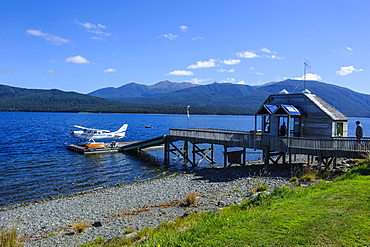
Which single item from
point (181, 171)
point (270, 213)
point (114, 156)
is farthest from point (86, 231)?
point (114, 156)

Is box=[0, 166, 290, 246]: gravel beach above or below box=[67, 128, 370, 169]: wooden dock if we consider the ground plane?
below

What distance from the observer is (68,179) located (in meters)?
26.3

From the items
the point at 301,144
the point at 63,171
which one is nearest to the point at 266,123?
the point at 301,144

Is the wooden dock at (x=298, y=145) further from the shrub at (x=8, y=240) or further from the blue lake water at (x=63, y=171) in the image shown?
the shrub at (x=8, y=240)

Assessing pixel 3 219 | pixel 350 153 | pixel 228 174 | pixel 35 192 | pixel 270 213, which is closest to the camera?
pixel 270 213

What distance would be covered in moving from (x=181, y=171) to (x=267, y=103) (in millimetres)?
10370

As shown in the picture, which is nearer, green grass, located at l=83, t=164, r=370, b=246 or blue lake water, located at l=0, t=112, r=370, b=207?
green grass, located at l=83, t=164, r=370, b=246

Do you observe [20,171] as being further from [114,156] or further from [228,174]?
[228,174]

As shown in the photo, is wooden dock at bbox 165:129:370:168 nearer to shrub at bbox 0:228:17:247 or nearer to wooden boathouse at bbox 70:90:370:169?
wooden boathouse at bbox 70:90:370:169

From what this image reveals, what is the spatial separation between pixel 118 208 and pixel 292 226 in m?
10.8

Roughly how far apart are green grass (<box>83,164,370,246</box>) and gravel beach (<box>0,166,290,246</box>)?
2.76 m

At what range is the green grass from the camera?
690 centimetres

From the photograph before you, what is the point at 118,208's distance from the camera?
53.6 feet

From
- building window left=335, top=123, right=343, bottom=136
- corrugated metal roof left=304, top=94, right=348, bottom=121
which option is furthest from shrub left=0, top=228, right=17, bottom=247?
building window left=335, top=123, right=343, bottom=136
